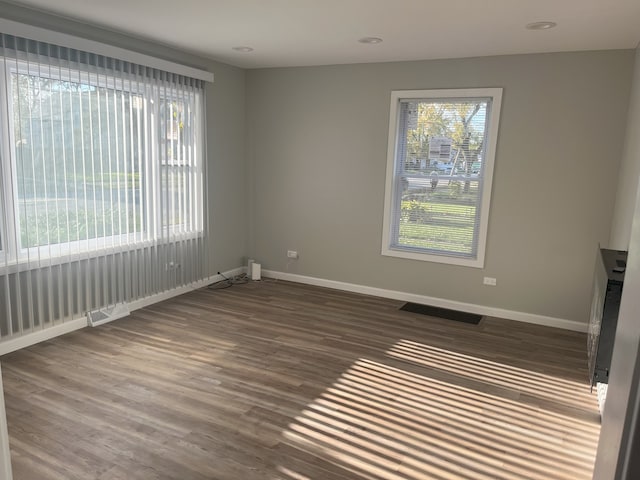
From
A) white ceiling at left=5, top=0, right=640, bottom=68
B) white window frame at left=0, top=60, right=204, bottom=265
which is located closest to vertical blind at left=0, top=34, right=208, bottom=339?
white window frame at left=0, top=60, right=204, bottom=265

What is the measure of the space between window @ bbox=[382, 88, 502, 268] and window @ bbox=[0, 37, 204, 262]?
86.8 inches

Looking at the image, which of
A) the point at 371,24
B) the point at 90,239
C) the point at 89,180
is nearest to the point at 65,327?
the point at 90,239

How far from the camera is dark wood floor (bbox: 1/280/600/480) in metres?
2.35

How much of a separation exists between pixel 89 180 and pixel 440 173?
336 cm

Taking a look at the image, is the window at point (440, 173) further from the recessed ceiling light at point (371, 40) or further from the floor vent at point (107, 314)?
the floor vent at point (107, 314)

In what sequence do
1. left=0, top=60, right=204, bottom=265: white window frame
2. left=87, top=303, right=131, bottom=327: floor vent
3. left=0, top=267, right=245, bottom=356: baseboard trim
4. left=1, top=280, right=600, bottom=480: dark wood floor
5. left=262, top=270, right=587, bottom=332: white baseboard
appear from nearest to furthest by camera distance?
left=1, top=280, right=600, bottom=480: dark wood floor < left=0, top=60, right=204, bottom=265: white window frame < left=0, top=267, right=245, bottom=356: baseboard trim < left=87, top=303, right=131, bottom=327: floor vent < left=262, top=270, right=587, bottom=332: white baseboard

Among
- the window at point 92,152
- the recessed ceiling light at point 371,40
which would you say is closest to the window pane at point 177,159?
the window at point 92,152

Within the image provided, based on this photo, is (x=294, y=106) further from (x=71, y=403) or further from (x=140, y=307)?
(x=71, y=403)

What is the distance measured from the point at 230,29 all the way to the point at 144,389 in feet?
9.36

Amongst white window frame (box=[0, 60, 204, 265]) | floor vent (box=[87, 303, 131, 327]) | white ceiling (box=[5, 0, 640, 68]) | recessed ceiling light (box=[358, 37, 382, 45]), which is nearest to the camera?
white ceiling (box=[5, 0, 640, 68])

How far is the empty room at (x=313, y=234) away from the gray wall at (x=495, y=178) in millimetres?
22

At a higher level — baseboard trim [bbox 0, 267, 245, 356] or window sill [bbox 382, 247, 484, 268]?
window sill [bbox 382, 247, 484, 268]

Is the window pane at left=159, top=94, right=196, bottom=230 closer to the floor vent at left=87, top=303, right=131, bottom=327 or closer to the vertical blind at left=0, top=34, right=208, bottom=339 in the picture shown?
the vertical blind at left=0, top=34, right=208, bottom=339

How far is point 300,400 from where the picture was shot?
9.66 feet
